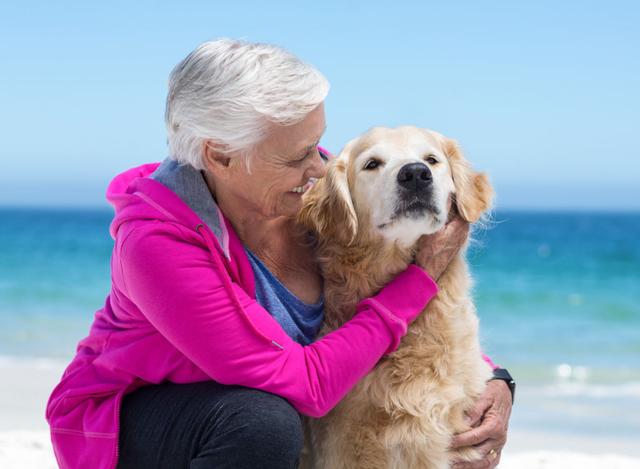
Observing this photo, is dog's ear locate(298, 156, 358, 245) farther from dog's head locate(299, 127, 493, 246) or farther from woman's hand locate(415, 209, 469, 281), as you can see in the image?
woman's hand locate(415, 209, 469, 281)

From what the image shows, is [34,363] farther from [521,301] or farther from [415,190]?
[521,301]

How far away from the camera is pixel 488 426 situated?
246 centimetres

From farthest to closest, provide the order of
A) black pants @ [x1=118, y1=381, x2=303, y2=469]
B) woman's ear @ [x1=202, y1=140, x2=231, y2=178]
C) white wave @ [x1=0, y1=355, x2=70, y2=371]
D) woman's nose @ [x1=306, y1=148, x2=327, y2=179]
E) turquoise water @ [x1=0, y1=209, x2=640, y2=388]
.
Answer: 1. turquoise water @ [x1=0, y1=209, x2=640, y2=388]
2. white wave @ [x1=0, y1=355, x2=70, y2=371]
3. woman's nose @ [x1=306, y1=148, x2=327, y2=179]
4. woman's ear @ [x1=202, y1=140, x2=231, y2=178]
5. black pants @ [x1=118, y1=381, x2=303, y2=469]

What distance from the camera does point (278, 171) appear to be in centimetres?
235

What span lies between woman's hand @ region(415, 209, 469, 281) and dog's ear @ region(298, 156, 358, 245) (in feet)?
0.67

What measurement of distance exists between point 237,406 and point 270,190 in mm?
588

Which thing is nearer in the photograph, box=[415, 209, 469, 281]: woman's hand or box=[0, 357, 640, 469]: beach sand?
box=[415, 209, 469, 281]: woman's hand

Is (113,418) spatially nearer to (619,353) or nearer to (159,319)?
(159,319)

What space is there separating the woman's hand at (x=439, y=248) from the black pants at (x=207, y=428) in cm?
57

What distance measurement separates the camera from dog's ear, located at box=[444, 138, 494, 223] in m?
2.50

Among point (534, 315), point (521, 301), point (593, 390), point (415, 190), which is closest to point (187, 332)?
point (415, 190)

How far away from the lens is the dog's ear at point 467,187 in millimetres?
2502

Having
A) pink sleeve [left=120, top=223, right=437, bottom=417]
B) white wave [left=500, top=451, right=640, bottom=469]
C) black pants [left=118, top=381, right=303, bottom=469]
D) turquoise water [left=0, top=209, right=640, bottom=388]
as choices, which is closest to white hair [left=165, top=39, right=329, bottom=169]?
pink sleeve [left=120, top=223, right=437, bottom=417]

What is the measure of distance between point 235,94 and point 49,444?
315cm
